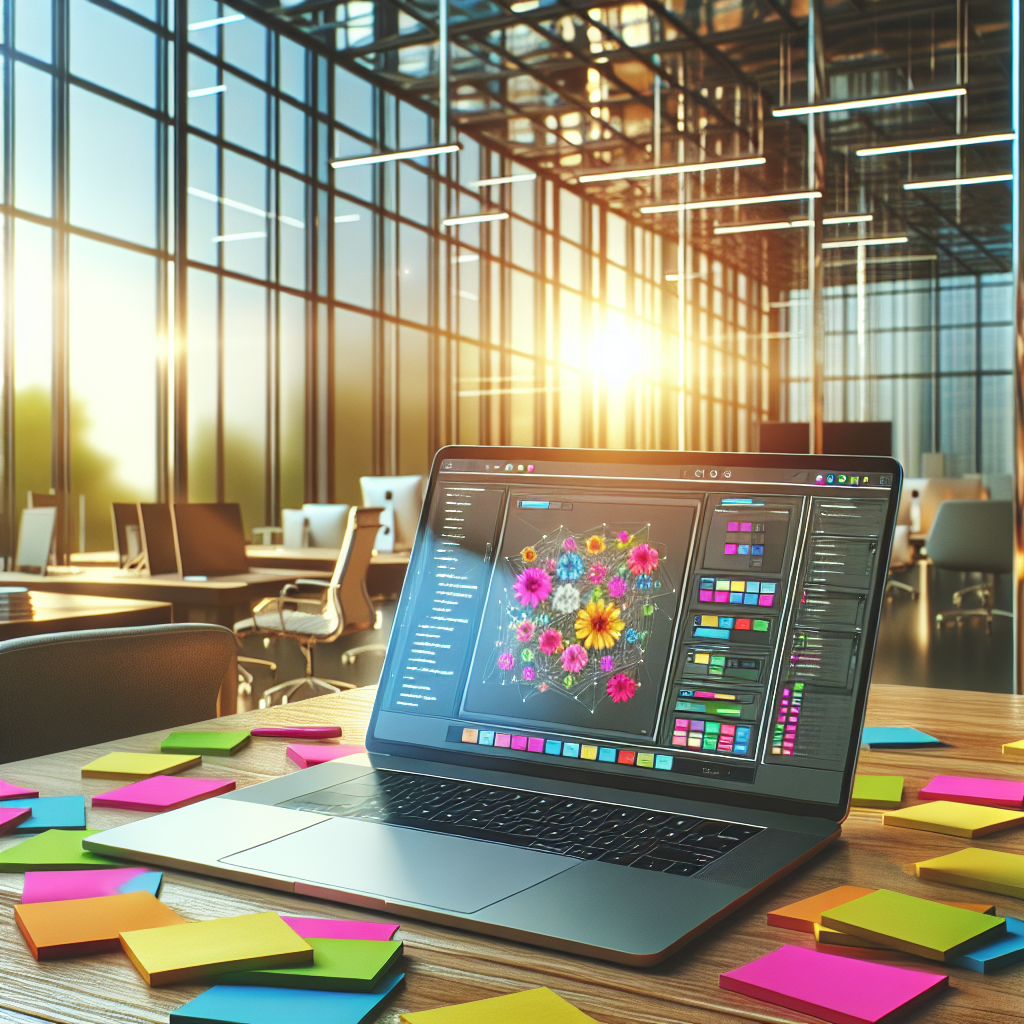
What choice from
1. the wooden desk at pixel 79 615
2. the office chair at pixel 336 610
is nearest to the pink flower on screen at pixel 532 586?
the wooden desk at pixel 79 615

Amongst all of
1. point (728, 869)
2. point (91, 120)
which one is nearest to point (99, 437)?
point (91, 120)

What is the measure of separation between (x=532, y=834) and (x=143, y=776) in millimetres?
413

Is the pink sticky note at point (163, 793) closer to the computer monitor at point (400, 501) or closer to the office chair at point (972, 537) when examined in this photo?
the computer monitor at point (400, 501)

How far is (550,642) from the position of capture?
3.23 ft

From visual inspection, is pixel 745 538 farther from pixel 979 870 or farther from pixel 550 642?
pixel 979 870

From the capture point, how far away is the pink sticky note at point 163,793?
0.88 metres

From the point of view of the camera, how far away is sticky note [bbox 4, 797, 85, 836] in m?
0.82

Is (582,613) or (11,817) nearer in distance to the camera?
(11,817)

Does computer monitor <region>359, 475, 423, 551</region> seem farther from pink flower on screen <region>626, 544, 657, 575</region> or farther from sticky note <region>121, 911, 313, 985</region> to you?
sticky note <region>121, 911, 313, 985</region>

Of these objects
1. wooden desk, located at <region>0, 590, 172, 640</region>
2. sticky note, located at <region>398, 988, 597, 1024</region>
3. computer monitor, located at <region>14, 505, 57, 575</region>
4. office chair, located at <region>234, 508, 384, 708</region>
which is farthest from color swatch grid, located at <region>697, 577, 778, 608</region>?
computer monitor, located at <region>14, 505, 57, 575</region>

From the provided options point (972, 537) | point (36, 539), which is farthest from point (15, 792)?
point (972, 537)

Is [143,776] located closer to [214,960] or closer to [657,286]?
[214,960]

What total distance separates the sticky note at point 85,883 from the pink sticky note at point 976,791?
647 millimetres

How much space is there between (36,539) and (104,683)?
15.7ft
